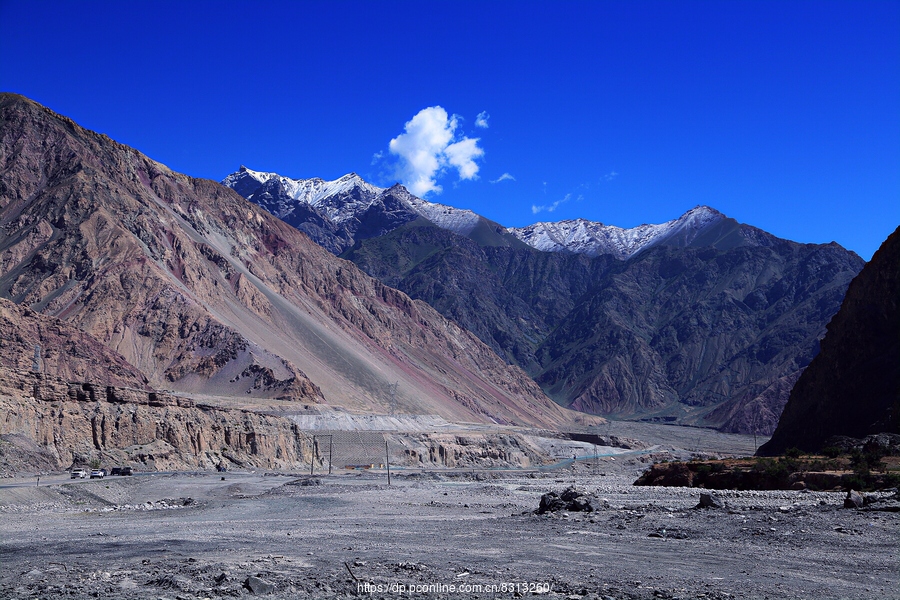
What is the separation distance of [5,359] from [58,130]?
84946 millimetres

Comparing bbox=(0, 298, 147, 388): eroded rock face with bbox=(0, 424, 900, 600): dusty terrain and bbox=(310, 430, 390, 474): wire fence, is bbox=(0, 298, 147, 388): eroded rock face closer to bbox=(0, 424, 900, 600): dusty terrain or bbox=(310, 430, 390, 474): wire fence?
bbox=(310, 430, 390, 474): wire fence

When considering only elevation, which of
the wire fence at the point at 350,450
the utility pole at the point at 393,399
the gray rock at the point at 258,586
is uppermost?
the utility pole at the point at 393,399

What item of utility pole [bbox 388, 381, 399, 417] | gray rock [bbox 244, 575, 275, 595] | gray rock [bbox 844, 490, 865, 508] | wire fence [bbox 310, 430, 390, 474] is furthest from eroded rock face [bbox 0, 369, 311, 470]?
gray rock [bbox 844, 490, 865, 508]

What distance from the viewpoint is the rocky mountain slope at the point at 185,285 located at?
115 meters

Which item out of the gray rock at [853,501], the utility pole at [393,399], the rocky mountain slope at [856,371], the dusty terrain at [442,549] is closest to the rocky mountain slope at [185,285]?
the utility pole at [393,399]

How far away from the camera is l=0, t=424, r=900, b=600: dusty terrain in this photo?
15.1 metres

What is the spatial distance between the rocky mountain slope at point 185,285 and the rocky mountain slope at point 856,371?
6718 centimetres

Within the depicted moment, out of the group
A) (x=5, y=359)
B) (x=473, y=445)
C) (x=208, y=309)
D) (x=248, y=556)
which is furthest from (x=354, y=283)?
(x=248, y=556)

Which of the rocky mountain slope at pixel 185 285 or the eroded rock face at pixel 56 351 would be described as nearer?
the eroded rock face at pixel 56 351

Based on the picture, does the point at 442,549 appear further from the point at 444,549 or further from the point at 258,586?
the point at 258,586

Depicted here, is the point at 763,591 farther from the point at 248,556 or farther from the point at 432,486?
the point at 432,486

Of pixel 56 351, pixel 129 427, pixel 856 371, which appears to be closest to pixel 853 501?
pixel 856 371

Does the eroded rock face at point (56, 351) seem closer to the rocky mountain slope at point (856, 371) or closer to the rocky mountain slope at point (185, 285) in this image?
the rocky mountain slope at point (185, 285)

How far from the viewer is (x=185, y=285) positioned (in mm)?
130125
